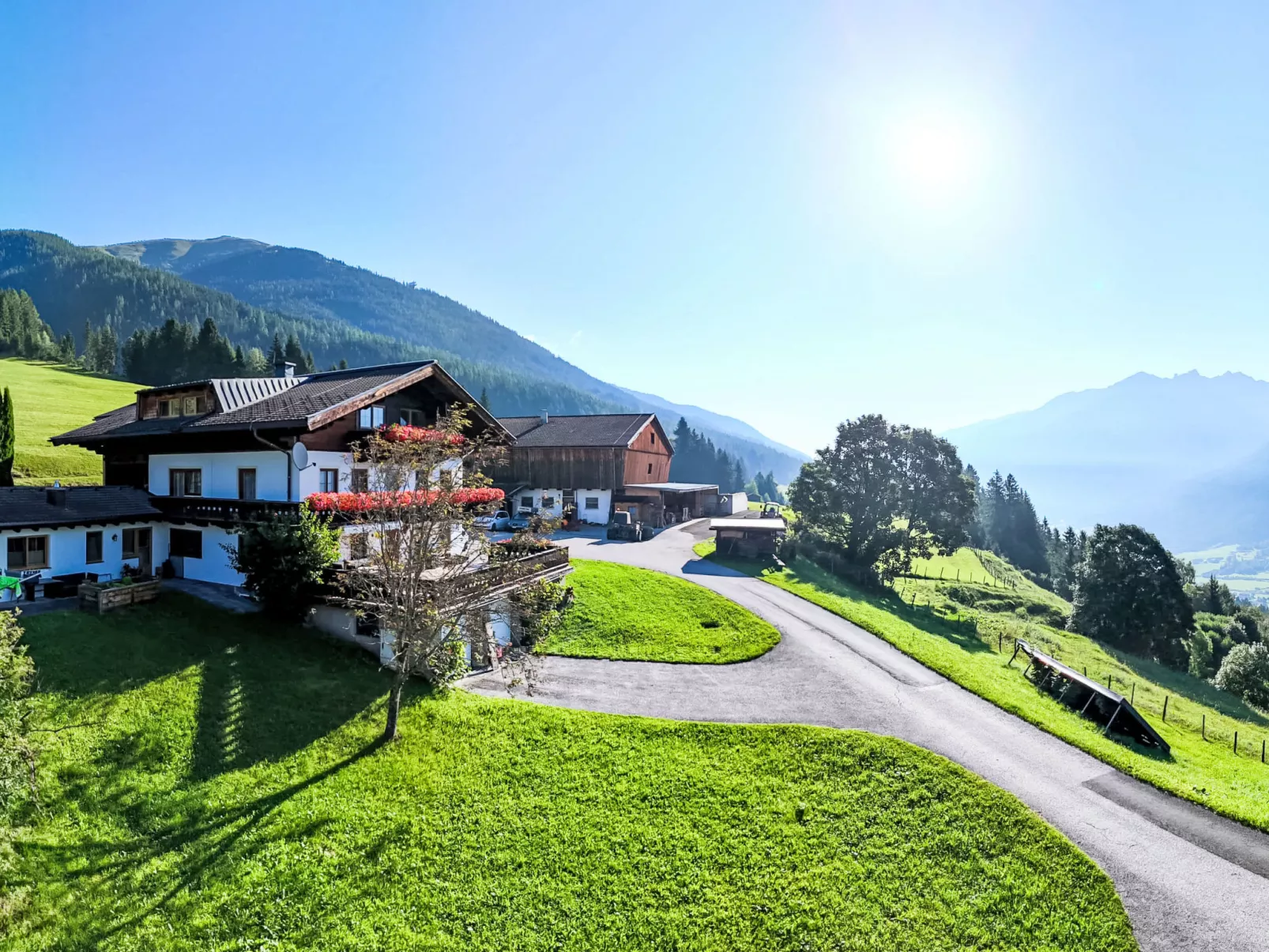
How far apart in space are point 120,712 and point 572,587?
18107 mm

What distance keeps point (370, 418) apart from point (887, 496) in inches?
1479

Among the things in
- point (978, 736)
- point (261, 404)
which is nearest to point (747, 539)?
point (978, 736)

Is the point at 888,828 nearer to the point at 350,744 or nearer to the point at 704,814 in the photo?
the point at 704,814

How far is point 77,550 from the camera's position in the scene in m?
22.8

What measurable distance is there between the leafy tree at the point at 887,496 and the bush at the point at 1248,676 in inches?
682

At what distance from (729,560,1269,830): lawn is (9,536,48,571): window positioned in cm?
3308

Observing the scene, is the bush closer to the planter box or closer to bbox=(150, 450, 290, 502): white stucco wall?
bbox=(150, 450, 290, 502): white stucco wall

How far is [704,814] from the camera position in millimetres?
13695

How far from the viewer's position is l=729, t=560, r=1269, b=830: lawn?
53.1ft

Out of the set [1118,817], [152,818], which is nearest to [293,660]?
[152,818]

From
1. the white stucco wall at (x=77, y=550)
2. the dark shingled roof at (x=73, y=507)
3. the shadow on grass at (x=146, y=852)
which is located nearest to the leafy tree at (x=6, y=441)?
the dark shingled roof at (x=73, y=507)

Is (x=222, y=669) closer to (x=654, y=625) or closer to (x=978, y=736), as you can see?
(x=654, y=625)

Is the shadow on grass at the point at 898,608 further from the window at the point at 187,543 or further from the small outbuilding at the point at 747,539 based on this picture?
the window at the point at 187,543

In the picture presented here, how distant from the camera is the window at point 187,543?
25.0m
